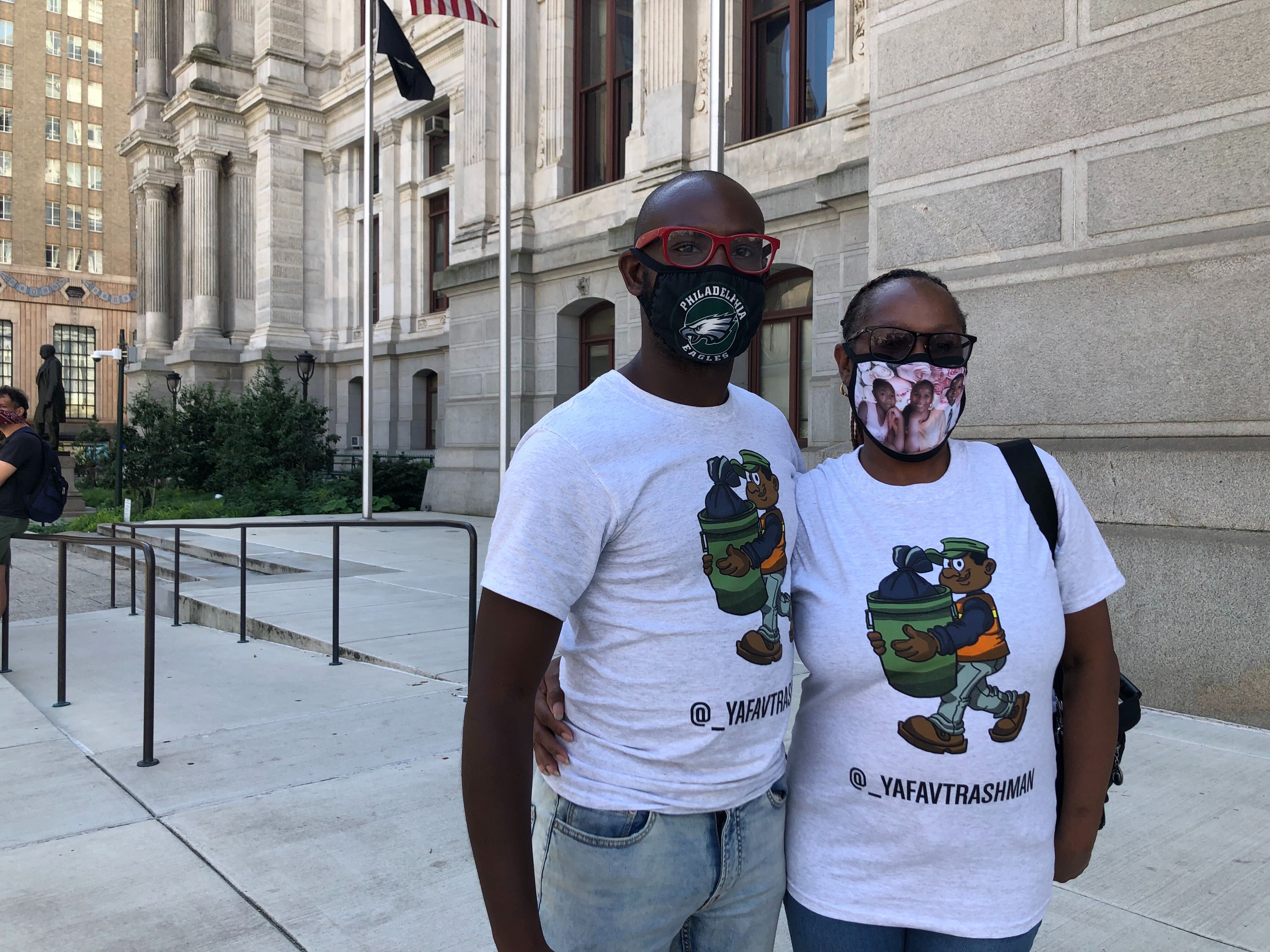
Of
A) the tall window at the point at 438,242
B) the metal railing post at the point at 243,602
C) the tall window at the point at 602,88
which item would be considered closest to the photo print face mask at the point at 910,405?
the metal railing post at the point at 243,602

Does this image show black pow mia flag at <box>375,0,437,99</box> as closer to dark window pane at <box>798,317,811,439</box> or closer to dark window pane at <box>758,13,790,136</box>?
dark window pane at <box>758,13,790,136</box>

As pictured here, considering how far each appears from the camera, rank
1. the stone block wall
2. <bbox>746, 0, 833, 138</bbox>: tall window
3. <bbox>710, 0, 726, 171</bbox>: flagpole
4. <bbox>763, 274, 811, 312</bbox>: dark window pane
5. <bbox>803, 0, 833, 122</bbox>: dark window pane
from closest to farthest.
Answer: the stone block wall → <bbox>710, 0, 726, 171</bbox>: flagpole → <bbox>803, 0, 833, 122</bbox>: dark window pane → <bbox>746, 0, 833, 138</bbox>: tall window → <bbox>763, 274, 811, 312</bbox>: dark window pane

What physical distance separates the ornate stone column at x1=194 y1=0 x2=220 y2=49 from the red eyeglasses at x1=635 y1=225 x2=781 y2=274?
124 feet

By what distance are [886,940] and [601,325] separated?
1649 centimetres

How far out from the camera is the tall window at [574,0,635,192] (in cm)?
1734

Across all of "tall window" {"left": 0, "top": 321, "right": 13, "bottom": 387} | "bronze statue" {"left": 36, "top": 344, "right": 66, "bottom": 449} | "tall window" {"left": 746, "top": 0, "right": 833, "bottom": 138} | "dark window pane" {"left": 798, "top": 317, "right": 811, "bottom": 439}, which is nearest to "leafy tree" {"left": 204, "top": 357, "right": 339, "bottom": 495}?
"bronze statue" {"left": 36, "top": 344, "right": 66, "bottom": 449}

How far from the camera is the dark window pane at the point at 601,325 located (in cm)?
1748

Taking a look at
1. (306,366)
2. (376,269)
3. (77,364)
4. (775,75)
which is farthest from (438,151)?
(77,364)

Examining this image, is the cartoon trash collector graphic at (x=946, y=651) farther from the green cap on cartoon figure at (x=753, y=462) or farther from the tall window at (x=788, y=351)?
the tall window at (x=788, y=351)

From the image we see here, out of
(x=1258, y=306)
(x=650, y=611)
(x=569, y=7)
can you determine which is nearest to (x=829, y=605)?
(x=650, y=611)

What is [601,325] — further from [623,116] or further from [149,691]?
[149,691]

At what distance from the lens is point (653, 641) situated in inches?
61.5

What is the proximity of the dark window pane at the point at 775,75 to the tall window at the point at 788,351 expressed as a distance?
2302 mm

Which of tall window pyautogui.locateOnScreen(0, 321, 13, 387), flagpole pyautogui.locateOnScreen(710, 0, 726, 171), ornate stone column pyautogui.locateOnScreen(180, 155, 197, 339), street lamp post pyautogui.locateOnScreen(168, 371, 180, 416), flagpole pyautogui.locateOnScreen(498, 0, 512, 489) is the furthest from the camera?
tall window pyautogui.locateOnScreen(0, 321, 13, 387)
